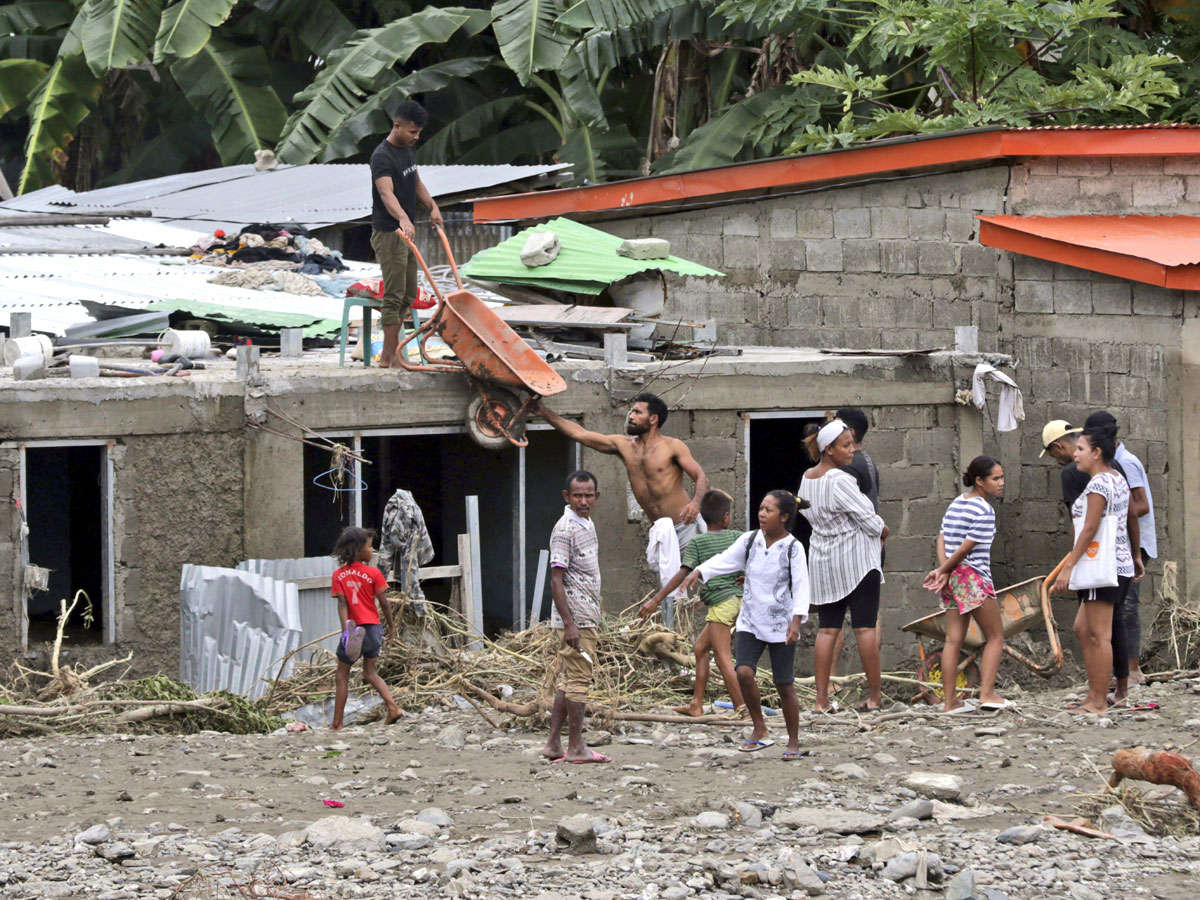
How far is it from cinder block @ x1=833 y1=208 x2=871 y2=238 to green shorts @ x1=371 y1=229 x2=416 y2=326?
12.8 feet

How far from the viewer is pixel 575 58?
1911 cm

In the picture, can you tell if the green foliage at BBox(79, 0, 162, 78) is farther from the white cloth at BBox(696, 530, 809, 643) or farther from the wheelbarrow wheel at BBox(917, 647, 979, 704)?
the white cloth at BBox(696, 530, 809, 643)

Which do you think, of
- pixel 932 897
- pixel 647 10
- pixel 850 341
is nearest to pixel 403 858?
pixel 932 897

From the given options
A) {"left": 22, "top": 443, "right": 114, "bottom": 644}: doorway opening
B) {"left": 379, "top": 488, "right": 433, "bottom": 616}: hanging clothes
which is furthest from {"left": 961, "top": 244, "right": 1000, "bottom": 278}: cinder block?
{"left": 22, "top": 443, "right": 114, "bottom": 644}: doorway opening

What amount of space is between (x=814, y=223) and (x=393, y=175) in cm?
415

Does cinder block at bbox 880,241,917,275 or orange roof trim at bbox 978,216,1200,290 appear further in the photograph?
cinder block at bbox 880,241,917,275

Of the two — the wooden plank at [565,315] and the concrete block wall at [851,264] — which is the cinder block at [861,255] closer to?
the concrete block wall at [851,264]

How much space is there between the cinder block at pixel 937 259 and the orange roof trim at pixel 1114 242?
33cm

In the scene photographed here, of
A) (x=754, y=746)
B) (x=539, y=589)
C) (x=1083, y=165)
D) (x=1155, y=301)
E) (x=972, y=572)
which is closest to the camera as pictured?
(x=754, y=746)

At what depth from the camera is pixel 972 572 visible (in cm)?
861

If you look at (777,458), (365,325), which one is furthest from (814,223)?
(365,325)

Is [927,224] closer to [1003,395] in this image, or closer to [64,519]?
[1003,395]

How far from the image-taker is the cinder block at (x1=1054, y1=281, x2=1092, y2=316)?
38.8 feet

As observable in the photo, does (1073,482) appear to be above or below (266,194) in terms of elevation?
below
